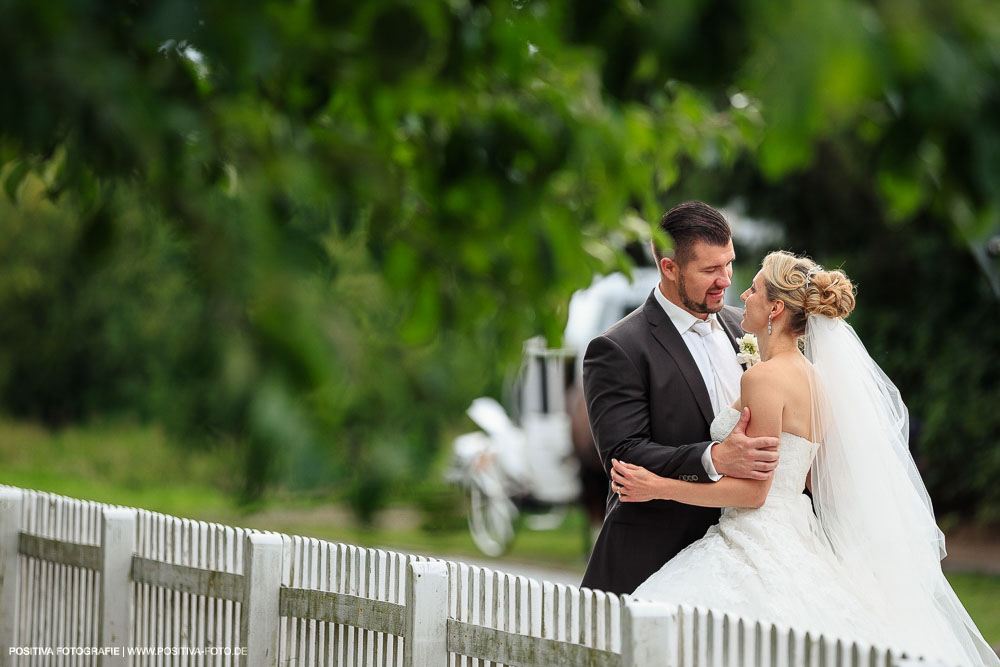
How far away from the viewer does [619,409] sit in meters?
4.55

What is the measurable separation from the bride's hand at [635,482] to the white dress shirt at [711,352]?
1.63 ft

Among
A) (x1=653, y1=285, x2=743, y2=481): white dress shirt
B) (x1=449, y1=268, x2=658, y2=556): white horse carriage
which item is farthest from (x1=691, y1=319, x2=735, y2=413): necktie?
(x1=449, y1=268, x2=658, y2=556): white horse carriage

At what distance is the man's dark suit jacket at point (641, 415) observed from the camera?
456cm

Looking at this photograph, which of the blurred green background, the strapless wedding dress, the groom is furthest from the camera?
the groom

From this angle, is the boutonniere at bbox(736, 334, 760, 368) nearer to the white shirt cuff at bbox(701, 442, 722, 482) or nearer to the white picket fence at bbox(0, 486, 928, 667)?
the white shirt cuff at bbox(701, 442, 722, 482)

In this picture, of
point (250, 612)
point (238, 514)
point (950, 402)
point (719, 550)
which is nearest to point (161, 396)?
point (238, 514)

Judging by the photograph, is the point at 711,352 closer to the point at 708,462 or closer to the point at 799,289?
the point at 799,289

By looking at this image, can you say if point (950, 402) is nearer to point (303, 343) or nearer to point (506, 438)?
point (506, 438)

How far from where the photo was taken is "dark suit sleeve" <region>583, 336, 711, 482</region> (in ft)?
14.5

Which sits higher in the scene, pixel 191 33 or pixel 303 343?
pixel 191 33

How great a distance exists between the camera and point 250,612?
5414mm

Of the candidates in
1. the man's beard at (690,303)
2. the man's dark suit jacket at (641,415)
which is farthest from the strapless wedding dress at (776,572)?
the man's beard at (690,303)

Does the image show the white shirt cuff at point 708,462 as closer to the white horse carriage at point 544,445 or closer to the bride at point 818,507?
the bride at point 818,507

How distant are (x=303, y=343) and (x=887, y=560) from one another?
374 centimetres
